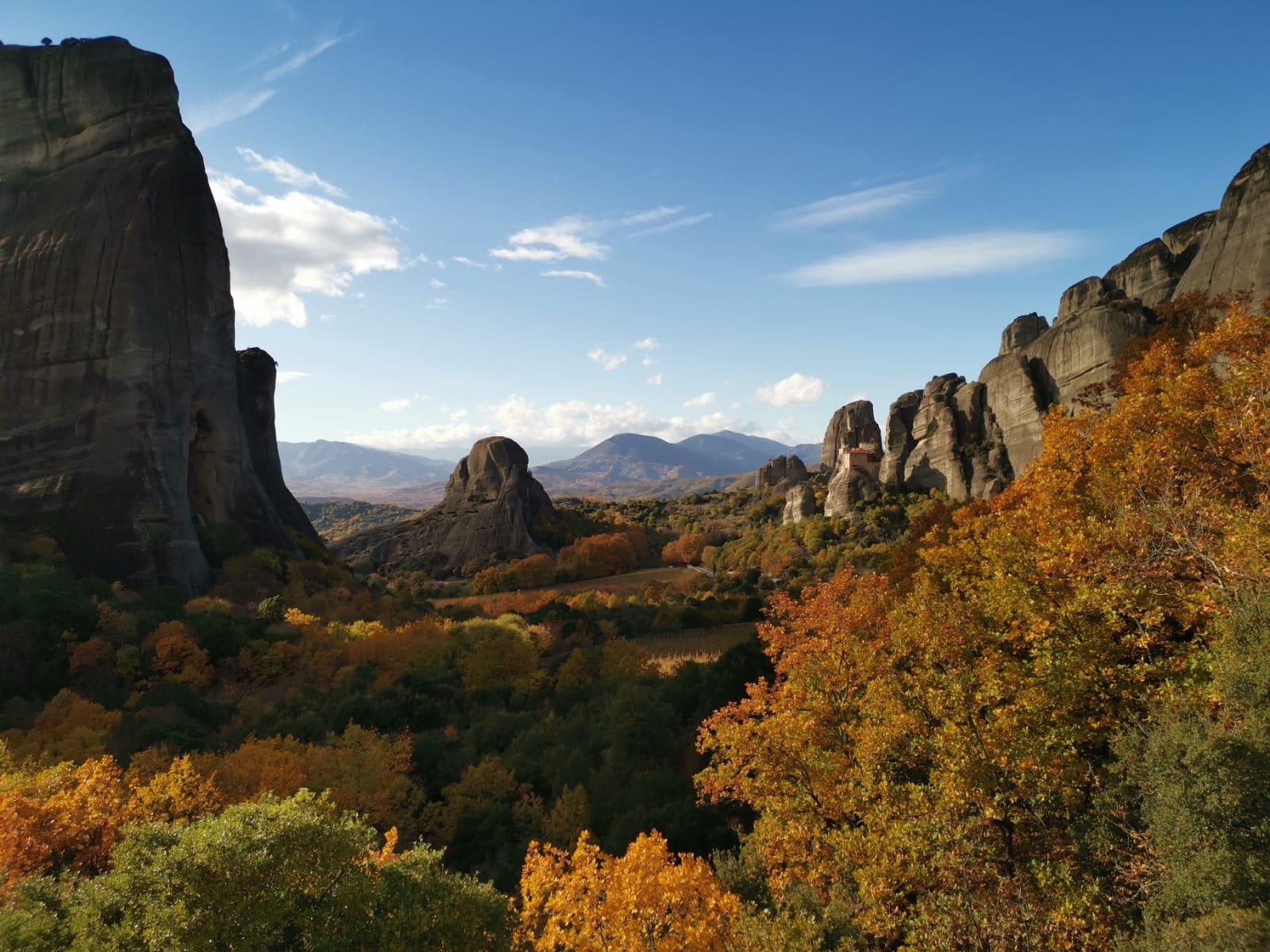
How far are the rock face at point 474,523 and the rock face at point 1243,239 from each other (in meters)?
64.2

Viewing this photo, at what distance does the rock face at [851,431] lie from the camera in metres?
76.1

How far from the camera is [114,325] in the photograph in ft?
133

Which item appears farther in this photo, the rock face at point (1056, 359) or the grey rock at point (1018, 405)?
the grey rock at point (1018, 405)

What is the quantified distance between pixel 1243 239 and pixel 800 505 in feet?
147

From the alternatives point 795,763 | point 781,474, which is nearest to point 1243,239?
point 795,763

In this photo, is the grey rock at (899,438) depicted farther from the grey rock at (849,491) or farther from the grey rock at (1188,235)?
the grey rock at (1188,235)

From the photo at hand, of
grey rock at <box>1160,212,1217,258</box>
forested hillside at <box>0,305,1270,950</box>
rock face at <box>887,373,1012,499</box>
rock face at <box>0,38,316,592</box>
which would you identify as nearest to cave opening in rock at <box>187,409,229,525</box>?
rock face at <box>0,38,316,592</box>

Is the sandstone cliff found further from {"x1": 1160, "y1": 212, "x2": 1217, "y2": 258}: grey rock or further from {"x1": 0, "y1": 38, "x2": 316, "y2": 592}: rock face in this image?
{"x1": 0, "y1": 38, "x2": 316, "y2": 592}: rock face

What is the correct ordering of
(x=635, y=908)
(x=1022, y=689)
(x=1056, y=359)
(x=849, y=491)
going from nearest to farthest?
1. (x=635, y=908)
2. (x=1022, y=689)
3. (x=1056, y=359)
4. (x=849, y=491)

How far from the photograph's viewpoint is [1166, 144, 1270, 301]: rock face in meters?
26.8

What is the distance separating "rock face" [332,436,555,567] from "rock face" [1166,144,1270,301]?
6420 centimetres

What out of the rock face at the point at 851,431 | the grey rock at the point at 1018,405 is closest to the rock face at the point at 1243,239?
the grey rock at the point at 1018,405

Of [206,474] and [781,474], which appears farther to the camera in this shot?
[781,474]

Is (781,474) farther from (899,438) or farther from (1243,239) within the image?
(1243,239)
